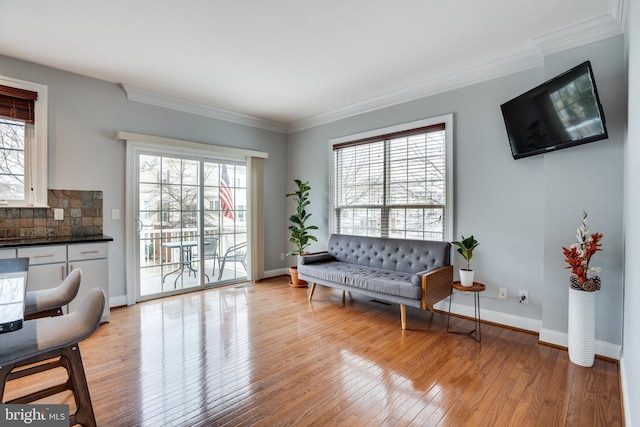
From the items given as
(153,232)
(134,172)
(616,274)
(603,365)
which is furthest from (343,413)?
(134,172)

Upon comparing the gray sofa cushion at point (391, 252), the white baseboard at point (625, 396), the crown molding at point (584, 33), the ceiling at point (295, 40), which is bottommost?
the white baseboard at point (625, 396)

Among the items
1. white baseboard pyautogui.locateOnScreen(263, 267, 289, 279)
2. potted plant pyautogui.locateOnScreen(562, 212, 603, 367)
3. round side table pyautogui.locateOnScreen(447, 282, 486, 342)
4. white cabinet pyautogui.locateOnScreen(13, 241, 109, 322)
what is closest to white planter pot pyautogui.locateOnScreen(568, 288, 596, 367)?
potted plant pyautogui.locateOnScreen(562, 212, 603, 367)

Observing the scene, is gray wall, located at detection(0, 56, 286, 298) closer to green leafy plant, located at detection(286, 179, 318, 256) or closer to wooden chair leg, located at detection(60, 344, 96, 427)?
green leafy plant, located at detection(286, 179, 318, 256)

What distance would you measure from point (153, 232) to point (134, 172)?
2.67 feet

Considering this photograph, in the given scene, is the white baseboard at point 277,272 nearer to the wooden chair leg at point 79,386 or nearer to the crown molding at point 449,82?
the crown molding at point 449,82

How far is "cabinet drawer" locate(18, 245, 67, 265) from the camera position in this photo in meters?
2.78

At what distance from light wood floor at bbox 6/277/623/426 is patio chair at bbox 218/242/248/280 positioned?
4.77ft

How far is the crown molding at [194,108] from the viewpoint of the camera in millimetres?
3907

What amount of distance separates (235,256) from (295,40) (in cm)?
338

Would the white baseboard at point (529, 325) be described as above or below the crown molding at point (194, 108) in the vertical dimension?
below

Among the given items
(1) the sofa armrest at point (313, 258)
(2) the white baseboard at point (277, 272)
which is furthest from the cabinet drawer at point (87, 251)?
(2) the white baseboard at point (277, 272)

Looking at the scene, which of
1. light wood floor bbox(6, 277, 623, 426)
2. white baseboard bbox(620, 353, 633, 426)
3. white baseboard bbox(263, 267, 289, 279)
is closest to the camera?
white baseboard bbox(620, 353, 633, 426)

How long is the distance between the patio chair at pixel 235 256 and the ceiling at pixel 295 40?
237 cm

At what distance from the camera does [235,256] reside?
500cm
